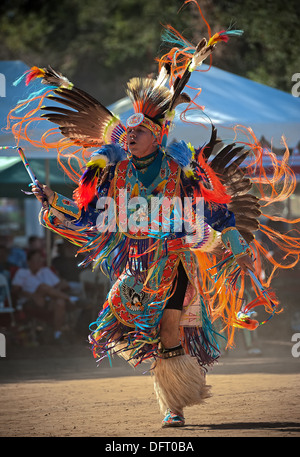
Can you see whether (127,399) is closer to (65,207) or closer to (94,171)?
(65,207)

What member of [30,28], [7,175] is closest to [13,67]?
[7,175]

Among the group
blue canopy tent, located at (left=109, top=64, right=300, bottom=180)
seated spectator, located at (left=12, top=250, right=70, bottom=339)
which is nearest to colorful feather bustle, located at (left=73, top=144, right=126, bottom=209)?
blue canopy tent, located at (left=109, top=64, right=300, bottom=180)

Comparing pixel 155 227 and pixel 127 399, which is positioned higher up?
pixel 155 227

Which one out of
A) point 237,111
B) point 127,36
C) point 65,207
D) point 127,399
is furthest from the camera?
→ point 127,36

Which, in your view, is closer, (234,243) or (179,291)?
(234,243)

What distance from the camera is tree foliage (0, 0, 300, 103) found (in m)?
16.2

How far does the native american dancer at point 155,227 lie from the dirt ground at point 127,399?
33 centimetres

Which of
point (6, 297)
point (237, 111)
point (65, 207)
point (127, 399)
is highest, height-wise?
point (237, 111)

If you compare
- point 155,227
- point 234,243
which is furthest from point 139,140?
point 234,243

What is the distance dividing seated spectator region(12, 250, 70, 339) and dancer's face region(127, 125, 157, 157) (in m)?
4.87

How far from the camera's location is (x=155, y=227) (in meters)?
4.68

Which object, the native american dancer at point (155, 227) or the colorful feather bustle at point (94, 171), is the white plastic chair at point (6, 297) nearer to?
the native american dancer at point (155, 227)

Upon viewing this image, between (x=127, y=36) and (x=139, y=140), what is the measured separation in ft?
71.0

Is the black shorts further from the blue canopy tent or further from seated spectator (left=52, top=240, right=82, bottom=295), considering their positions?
seated spectator (left=52, top=240, right=82, bottom=295)
